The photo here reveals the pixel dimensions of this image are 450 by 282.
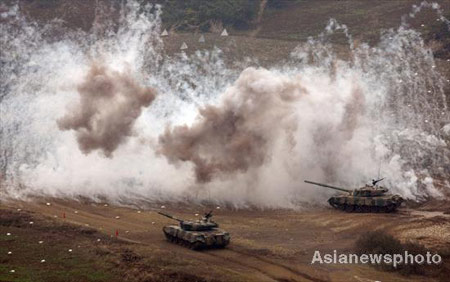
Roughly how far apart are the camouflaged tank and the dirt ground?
558 millimetres

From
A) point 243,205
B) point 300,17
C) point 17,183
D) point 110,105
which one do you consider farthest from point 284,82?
point 300,17

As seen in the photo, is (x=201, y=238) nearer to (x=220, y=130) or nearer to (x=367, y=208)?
(x=220, y=130)

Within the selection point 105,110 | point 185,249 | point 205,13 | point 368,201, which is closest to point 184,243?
point 185,249

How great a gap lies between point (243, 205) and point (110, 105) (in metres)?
14.2

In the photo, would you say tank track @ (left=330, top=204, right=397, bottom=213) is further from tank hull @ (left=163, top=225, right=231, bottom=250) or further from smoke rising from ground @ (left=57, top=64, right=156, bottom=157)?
smoke rising from ground @ (left=57, top=64, right=156, bottom=157)

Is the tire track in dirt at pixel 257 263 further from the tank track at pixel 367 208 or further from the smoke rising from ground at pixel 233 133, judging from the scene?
the tank track at pixel 367 208

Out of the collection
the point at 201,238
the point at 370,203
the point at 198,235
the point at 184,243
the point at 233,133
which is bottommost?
the point at 184,243

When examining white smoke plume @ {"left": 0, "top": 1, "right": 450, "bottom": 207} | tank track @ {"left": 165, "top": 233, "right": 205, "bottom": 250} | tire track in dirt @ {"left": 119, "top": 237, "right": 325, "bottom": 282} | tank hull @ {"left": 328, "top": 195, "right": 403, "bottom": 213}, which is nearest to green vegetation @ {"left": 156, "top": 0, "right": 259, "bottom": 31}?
white smoke plume @ {"left": 0, "top": 1, "right": 450, "bottom": 207}

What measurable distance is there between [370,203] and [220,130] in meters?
13.5

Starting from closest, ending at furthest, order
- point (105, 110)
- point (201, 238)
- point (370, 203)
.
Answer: point (201, 238)
point (370, 203)
point (105, 110)

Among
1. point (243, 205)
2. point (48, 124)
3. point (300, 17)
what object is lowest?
point (243, 205)

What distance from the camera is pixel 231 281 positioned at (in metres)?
33.2

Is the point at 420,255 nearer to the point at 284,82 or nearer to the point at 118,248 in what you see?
the point at 118,248

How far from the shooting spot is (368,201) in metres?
51.0
